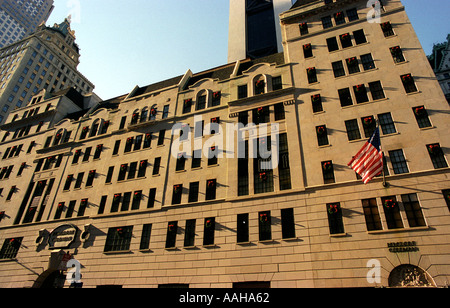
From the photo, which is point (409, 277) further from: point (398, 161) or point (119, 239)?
point (119, 239)

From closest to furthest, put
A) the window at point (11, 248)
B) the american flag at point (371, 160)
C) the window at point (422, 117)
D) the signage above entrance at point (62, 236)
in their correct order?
1. the american flag at point (371, 160)
2. the window at point (422, 117)
3. the signage above entrance at point (62, 236)
4. the window at point (11, 248)

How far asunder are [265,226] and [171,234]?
37.6ft

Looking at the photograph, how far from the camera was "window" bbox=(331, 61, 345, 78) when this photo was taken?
3219cm

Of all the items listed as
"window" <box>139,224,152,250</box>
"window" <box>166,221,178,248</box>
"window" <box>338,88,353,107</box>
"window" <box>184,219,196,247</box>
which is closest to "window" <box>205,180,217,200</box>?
"window" <box>184,219,196,247</box>

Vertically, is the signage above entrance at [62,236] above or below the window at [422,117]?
below

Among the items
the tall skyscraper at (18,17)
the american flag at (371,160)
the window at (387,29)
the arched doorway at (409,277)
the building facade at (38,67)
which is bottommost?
the arched doorway at (409,277)

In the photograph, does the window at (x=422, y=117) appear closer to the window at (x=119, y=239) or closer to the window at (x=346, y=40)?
the window at (x=346, y=40)

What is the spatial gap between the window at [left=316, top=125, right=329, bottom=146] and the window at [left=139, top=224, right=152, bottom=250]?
22841 millimetres

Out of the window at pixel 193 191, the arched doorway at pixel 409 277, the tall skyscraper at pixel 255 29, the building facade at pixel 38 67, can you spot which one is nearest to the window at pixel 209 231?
the window at pixel 193 191

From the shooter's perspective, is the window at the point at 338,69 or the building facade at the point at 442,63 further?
the building facade at the point at 442,63

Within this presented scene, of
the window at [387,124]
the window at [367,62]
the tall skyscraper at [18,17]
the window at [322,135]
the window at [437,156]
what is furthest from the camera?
the tall skyscraper at [18,17]

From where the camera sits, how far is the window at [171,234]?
30781 mm

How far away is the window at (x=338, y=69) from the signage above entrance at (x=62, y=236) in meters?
40.3

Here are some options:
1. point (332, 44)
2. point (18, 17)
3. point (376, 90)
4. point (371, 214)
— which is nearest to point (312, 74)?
point (332, 44)
